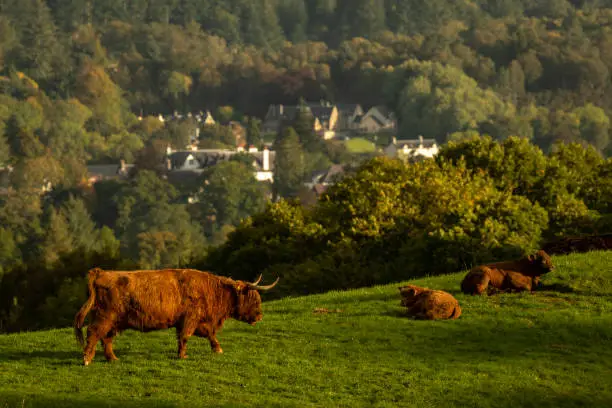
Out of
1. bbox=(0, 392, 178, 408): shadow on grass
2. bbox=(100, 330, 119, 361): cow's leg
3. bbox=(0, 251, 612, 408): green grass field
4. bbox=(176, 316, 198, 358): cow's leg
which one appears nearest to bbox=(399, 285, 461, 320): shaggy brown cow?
bbox=(0, 251, 612, 408): green grass field

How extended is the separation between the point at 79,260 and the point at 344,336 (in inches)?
1815

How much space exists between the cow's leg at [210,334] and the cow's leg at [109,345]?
1.49 metres

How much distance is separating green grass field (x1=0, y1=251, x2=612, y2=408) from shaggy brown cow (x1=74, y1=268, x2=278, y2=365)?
1.74 feet

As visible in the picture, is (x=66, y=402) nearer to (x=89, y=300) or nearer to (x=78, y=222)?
(x=89, y=300)

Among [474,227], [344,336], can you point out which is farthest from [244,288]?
[474,227]

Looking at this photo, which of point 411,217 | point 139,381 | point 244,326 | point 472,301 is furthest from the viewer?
point 411,217

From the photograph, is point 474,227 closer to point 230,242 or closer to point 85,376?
point 230,242

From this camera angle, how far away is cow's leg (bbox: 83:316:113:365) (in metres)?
21.4

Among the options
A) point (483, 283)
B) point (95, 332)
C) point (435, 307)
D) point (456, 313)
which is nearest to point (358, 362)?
point (435, 307)

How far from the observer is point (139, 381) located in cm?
2083

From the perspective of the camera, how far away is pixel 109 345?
2184cm

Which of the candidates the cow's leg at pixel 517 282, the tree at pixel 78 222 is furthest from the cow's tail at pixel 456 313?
the tree at pixel 78 222

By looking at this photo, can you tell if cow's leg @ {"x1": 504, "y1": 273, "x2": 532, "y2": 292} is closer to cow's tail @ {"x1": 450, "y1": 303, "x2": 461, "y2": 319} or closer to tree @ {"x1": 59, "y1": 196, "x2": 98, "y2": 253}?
cow's tail @ {"x1": 450, "y1": 303, "x2": 461, "y2": 319}

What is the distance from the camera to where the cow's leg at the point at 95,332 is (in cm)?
2136
